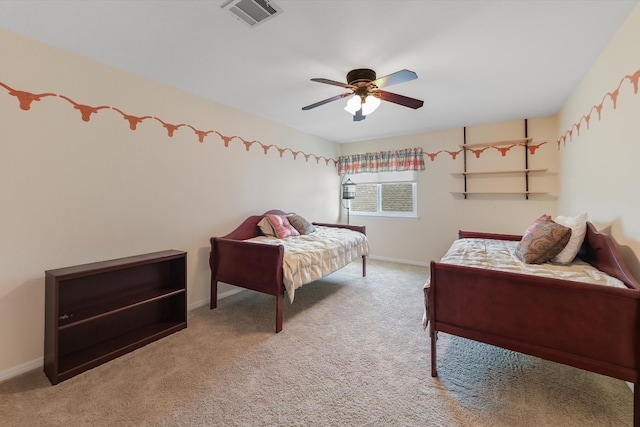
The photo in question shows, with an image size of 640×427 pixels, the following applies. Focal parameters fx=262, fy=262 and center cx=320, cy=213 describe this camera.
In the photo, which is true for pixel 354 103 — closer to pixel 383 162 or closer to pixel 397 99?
pixel 397 99

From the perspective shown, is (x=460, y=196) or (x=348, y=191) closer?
(x=460, y=196)

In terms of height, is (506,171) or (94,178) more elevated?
(506,171)

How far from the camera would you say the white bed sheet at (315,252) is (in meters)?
2.46

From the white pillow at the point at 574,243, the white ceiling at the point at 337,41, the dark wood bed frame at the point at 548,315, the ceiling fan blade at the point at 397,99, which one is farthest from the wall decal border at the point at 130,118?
the white pillow at the point at 574,243

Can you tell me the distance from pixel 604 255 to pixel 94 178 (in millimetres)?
3877

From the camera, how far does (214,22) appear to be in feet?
5.57

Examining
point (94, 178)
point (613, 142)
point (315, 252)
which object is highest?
point (613, 142)

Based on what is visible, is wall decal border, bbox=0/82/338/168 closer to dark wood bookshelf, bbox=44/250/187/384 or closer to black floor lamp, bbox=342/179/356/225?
dark wood bookshelf, bbox=44/250/187/384

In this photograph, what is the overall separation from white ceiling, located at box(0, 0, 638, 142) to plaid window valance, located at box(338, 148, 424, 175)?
5.15 feet

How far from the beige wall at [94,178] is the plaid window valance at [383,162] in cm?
233

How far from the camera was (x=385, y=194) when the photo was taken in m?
4.94

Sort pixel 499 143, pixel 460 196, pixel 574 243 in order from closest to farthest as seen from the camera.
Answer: pixel 574 243 < pixel 499 143 < pixel 460 196

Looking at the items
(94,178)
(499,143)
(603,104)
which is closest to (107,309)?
(94,178)

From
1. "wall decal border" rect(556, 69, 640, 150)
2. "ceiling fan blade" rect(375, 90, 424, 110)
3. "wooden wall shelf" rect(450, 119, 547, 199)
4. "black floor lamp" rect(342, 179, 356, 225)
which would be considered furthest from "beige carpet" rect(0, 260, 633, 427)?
"black floor lamp" rect(342, 179, 356, 225)
